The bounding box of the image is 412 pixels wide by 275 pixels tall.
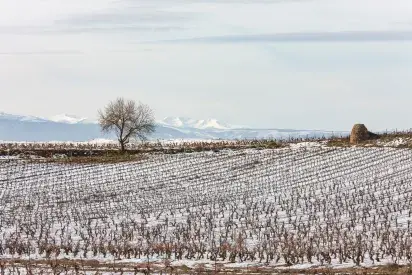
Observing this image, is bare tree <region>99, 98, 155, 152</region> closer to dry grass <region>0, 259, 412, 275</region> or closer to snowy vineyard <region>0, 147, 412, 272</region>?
snowy vineyard <region>0, 147, 412, 272</region>

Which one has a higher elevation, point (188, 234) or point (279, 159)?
point (279, 159)

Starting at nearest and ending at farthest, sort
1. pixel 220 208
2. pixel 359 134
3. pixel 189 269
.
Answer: pixel 189 269
pixel 220 208
pixel 359 134

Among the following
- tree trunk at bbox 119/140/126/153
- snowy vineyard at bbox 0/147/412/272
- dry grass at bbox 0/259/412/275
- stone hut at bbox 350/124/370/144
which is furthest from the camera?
tree trunk at bbox 119/140/126/153

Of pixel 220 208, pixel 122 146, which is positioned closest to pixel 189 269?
pixel 220 208

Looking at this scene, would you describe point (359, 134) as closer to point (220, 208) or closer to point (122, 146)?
point (122, 146)

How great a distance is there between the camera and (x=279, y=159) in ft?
192

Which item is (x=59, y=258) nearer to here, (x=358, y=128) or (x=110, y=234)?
(x=110, y=234)

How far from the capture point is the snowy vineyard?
27.3m

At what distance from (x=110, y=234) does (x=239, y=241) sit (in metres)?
6.65

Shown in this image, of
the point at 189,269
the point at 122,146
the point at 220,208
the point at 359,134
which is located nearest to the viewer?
the point at 189,269

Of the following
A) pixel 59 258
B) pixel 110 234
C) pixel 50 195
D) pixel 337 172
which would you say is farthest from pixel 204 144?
pixel 59 258

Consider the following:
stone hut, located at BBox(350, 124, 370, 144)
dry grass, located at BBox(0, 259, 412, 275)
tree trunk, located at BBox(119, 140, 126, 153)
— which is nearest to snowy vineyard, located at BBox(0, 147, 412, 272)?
dry grass, located at BBox(0, 259, 412, 275)

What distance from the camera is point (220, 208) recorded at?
3894 cm

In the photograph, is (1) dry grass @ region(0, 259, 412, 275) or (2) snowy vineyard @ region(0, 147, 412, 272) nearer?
(1) dry grass @ region(0, 259, 412, 275)
